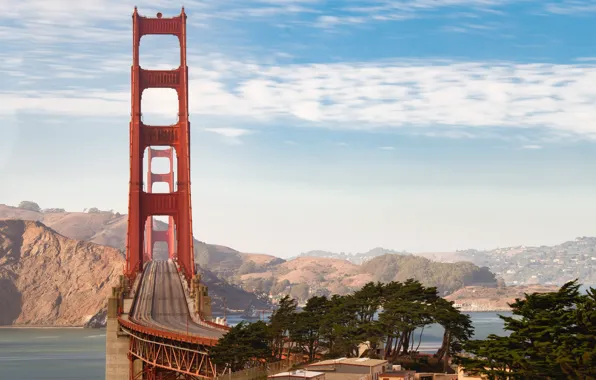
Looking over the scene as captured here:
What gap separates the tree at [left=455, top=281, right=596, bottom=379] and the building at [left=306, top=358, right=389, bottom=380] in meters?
12.6

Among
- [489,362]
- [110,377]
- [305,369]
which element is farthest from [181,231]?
[489,362]

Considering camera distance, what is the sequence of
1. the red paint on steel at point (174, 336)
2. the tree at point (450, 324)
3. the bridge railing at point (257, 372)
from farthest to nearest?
the tree at point (450, 324), the red paint on steel at point (174, 336), the bridge railing at point (257, 372)

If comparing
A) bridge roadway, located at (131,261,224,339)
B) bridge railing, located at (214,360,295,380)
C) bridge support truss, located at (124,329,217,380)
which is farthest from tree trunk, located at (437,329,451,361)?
bridge support truss, located at (124,329,217,380)

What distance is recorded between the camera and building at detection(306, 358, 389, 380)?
7388 cm

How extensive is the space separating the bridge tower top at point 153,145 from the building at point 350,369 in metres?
57.1

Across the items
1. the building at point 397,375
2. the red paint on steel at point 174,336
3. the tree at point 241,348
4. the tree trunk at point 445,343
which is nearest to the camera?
the building at point 397,375

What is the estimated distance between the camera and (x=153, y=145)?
140 metres

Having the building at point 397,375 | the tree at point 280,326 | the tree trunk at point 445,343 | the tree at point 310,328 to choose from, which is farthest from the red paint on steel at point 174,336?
the tree trunk at point 445,343

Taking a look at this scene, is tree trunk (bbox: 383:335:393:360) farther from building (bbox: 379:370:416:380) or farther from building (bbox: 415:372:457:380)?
building (bbox: 379:370:416:380)

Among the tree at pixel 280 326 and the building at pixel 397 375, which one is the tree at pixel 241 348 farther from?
the building at pixel 397 375

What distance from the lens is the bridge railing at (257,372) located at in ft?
244

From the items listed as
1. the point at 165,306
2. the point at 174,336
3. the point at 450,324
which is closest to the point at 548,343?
the point at 450,324

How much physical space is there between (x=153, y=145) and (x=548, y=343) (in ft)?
292

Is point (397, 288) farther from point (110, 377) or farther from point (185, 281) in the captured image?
point (185, 281)
